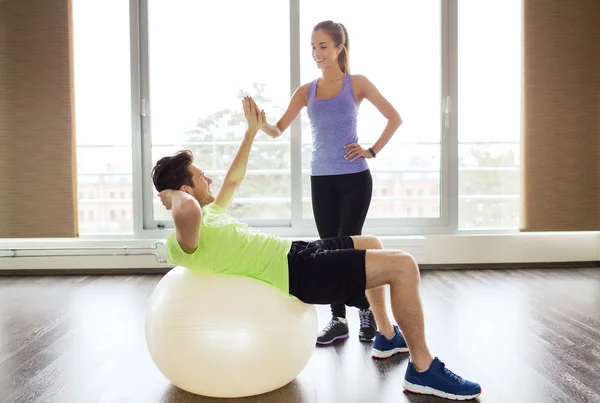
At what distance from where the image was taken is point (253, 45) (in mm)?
4301

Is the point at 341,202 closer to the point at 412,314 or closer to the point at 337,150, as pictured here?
the point at 337,150

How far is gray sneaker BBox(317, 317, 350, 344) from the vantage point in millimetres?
2419

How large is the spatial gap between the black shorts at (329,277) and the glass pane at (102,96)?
2.94 m

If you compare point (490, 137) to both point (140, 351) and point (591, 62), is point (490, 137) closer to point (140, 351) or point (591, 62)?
point (591, 62)

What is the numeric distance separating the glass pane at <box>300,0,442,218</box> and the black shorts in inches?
101

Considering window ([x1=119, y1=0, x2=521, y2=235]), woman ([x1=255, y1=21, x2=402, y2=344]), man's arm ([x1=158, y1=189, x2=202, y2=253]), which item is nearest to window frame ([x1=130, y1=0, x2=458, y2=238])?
window ([x1=119, y1=0, x2=521, y2=235])

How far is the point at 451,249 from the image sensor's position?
4.25 metres

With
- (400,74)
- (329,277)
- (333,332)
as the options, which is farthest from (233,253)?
(400,74)

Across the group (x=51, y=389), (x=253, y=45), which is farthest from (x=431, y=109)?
(x=51, y=389)

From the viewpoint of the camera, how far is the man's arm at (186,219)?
1.64 m

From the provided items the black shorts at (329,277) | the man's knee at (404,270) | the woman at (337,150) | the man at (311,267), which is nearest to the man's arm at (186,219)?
the man at (311,267)

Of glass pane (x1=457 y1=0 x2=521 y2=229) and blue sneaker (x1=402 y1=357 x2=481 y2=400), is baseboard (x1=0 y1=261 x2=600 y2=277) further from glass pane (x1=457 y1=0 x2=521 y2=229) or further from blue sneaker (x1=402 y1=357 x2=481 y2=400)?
blue sneaker (x1=402 y1=357 x2=481 y2=400)

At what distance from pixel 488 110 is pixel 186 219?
3474mm

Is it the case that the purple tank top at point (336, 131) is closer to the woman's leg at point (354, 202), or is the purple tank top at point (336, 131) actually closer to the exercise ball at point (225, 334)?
the woman's leg at point (354, 202)
